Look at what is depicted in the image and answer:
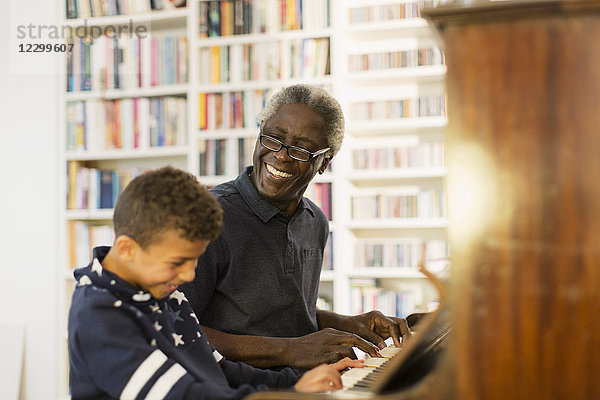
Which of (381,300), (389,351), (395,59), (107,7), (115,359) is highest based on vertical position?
(107,7)

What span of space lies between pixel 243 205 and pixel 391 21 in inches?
79.4

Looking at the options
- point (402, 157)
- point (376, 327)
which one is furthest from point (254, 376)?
point (402, 157)

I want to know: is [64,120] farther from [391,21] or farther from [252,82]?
[391,21]

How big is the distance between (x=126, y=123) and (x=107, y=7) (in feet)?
2.21

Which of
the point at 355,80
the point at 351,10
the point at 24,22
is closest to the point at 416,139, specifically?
the point at 355,80

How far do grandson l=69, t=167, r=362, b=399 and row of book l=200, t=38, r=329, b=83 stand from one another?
7.71 feet

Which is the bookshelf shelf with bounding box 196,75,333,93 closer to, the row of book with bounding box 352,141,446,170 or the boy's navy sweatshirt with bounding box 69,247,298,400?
the row of book with bounding box 352,141,446,170

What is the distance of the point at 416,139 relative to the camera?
372 centimetres

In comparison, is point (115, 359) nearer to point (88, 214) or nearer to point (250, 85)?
point (250, 85)

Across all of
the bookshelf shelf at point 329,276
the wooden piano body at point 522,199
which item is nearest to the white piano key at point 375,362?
the wooden piano body at point 522,199

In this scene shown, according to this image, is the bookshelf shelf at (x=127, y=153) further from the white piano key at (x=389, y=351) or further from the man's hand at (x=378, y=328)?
the white piano key at (x=389, y=351)

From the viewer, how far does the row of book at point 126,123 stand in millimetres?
3707

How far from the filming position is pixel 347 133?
3.58 metres

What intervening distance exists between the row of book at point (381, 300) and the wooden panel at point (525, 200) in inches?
103
